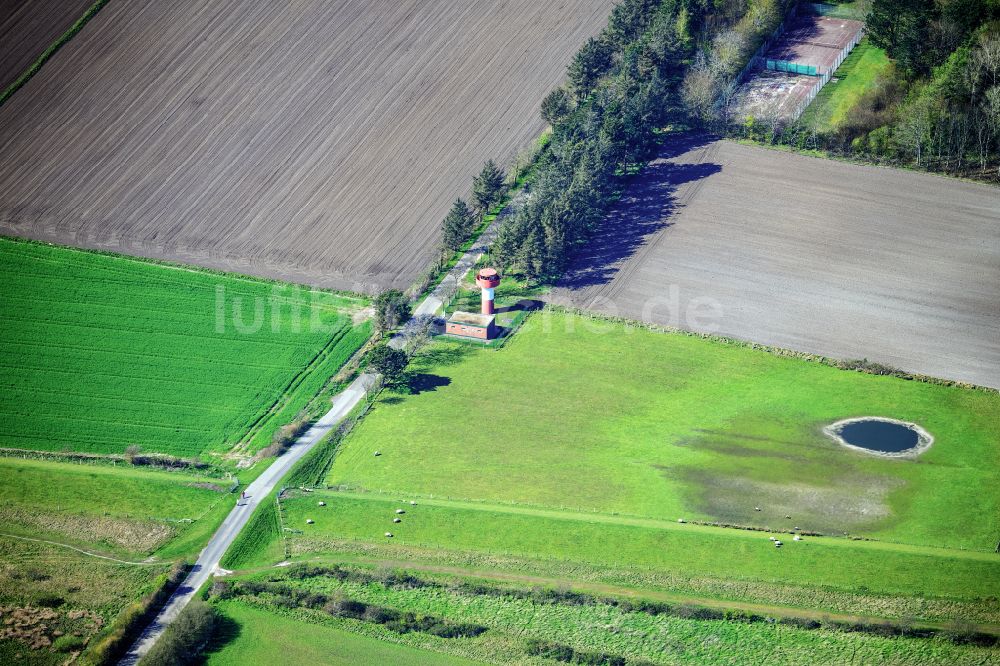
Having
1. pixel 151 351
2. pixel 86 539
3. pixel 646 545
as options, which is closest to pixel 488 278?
pixel 151 351

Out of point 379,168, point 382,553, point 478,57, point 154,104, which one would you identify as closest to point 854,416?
point 382,553

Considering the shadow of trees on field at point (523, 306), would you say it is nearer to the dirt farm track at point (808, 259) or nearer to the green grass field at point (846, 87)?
the dirt farm track at point (808, 259)

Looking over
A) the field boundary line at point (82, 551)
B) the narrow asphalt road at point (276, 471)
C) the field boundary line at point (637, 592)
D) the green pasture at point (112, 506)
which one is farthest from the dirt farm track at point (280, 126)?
the field boundary line at point (637, 592)

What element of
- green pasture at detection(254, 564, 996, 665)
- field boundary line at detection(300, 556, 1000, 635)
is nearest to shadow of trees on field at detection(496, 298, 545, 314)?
field boundary line at detection(300, 556, 1000, 635)

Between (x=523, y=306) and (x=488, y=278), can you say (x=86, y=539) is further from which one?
(x=523, y=306)

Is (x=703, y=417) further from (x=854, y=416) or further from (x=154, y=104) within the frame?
(x=154, y=104)

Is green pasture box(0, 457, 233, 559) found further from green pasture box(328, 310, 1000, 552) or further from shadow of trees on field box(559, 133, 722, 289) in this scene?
shadow of trees on field box(559, 133, 722, 289)
